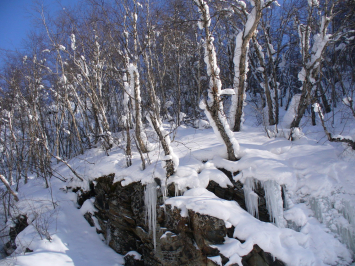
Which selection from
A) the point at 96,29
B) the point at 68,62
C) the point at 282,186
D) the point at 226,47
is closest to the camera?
the point at 282,186

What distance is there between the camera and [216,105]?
5125 mm

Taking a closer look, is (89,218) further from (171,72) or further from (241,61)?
(171,72)

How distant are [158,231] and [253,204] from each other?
2.31 metres

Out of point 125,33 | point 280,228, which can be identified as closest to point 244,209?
point 280,228

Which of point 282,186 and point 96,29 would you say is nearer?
point 282,186

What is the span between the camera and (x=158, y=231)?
522 centimetres

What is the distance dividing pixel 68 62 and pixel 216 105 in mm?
8297

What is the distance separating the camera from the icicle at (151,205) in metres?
5.25

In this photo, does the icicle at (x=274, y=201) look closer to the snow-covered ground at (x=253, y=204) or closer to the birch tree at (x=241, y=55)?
the snow-covered ground at (x=253, y=204)

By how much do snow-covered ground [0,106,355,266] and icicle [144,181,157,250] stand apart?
0.30 meters

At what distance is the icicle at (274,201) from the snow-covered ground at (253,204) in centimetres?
2

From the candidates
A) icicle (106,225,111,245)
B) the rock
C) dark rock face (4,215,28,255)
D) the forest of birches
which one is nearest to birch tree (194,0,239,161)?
the forest of birches

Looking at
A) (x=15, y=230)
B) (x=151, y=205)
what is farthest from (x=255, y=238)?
(x=15, y=230)

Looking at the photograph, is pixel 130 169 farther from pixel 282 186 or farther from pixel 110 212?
pixel 282 186
